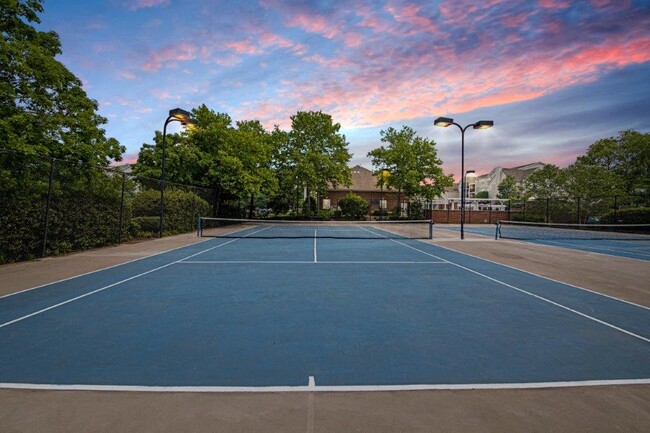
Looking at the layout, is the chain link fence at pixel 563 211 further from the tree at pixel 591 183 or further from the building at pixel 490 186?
the building at pixel 490 186

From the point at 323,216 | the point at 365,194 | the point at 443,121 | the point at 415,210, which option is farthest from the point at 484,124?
the point at 365,194

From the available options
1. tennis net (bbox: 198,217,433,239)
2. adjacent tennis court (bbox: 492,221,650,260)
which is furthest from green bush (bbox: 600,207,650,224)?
tennis net (bbox: 198,217,433,239)

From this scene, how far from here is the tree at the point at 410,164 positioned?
41938 mm

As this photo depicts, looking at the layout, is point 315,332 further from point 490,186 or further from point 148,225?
point 490,186

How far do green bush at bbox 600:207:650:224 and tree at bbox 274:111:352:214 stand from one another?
27.3m

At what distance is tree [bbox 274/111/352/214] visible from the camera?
39094 mm

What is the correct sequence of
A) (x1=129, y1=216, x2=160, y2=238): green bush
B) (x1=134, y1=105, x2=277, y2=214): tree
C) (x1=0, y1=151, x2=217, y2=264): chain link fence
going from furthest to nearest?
(x1=134, y1=105, x2=277, y2=214): tree < (x1=129, y1=216, x2=160, y2=238): green bush < (x1=0, y1=151, x2=217, y2=264): chain link fence

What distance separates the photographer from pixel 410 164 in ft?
138

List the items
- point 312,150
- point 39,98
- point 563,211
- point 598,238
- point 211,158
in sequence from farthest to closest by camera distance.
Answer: point 312,150, point 563,211, point 211,158, point 598,238, point 39,98

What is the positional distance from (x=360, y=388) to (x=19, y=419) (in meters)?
3.14

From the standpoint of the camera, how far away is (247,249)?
15.1 metres

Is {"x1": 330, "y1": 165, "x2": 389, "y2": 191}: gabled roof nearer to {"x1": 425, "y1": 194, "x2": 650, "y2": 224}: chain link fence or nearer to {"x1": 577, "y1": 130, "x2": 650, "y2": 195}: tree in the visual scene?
{"x1": 425, "y1": 194, "x2": 650, "y2": 224}: chain link fence

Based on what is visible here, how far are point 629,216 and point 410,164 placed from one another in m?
22.1

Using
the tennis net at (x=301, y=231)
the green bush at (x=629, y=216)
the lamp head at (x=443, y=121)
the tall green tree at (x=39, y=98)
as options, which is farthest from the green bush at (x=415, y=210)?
the tall green tree at (x=39, y=98)
